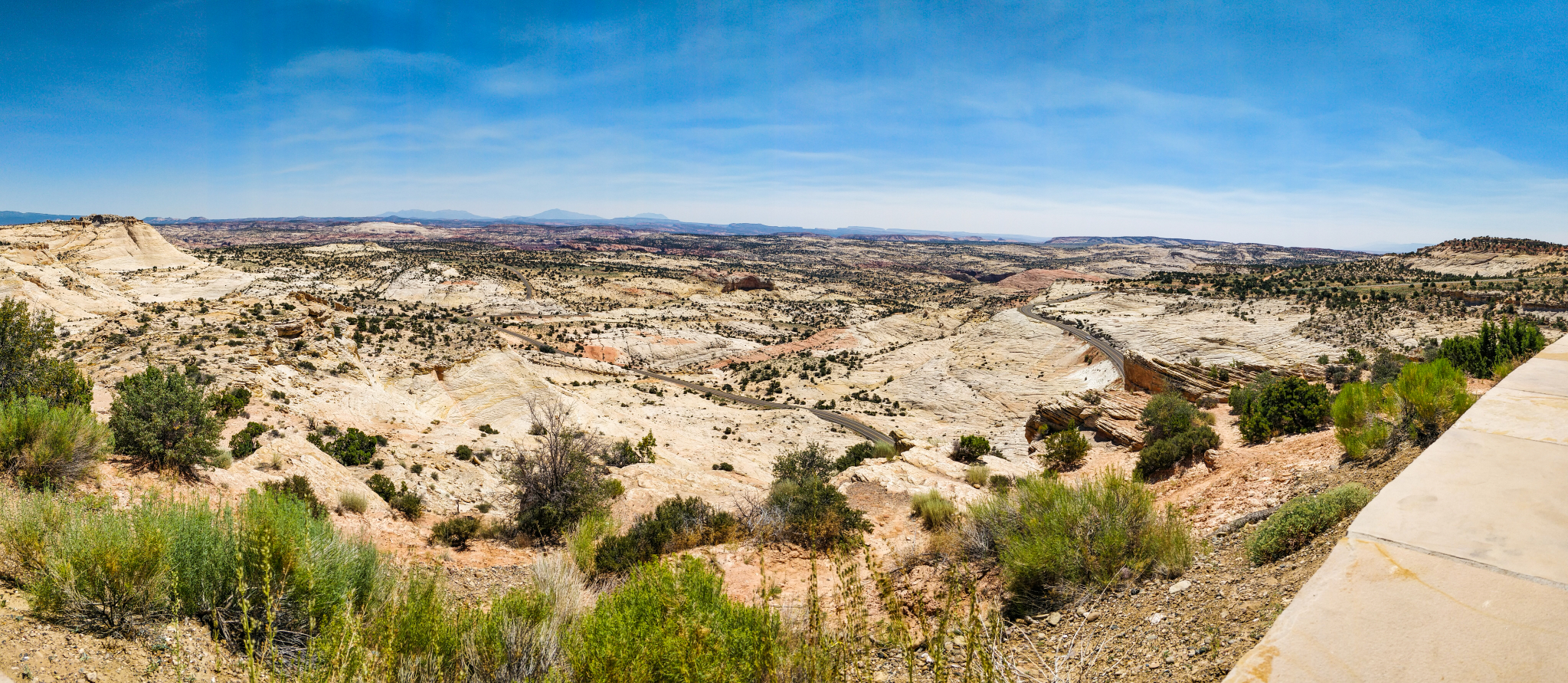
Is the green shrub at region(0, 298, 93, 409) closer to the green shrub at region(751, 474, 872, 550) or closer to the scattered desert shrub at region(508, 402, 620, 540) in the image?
the scattered desert shrub at region(508, 402, 620, 540)

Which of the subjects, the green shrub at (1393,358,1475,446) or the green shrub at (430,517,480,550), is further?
the green shrub at (430,517,480,550)

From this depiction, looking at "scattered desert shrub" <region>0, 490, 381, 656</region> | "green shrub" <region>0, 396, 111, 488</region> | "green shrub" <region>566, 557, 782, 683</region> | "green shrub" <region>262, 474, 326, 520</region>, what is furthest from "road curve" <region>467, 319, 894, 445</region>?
"scattered desert shrub" <region>0, 490, 381, 656</region>

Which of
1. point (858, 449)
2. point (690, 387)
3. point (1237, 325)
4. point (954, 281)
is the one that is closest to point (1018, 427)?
point (858, 449)

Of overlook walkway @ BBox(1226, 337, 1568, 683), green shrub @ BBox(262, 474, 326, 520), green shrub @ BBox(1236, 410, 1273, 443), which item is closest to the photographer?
overlook walkway @ BBox(1226, 337, 1568, 683)

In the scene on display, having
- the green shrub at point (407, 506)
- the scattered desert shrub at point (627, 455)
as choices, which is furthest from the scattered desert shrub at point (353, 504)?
the scattered desert shrub at point (627, 455)

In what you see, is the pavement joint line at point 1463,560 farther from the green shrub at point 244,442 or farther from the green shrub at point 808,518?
the green shrub at point 244,442
